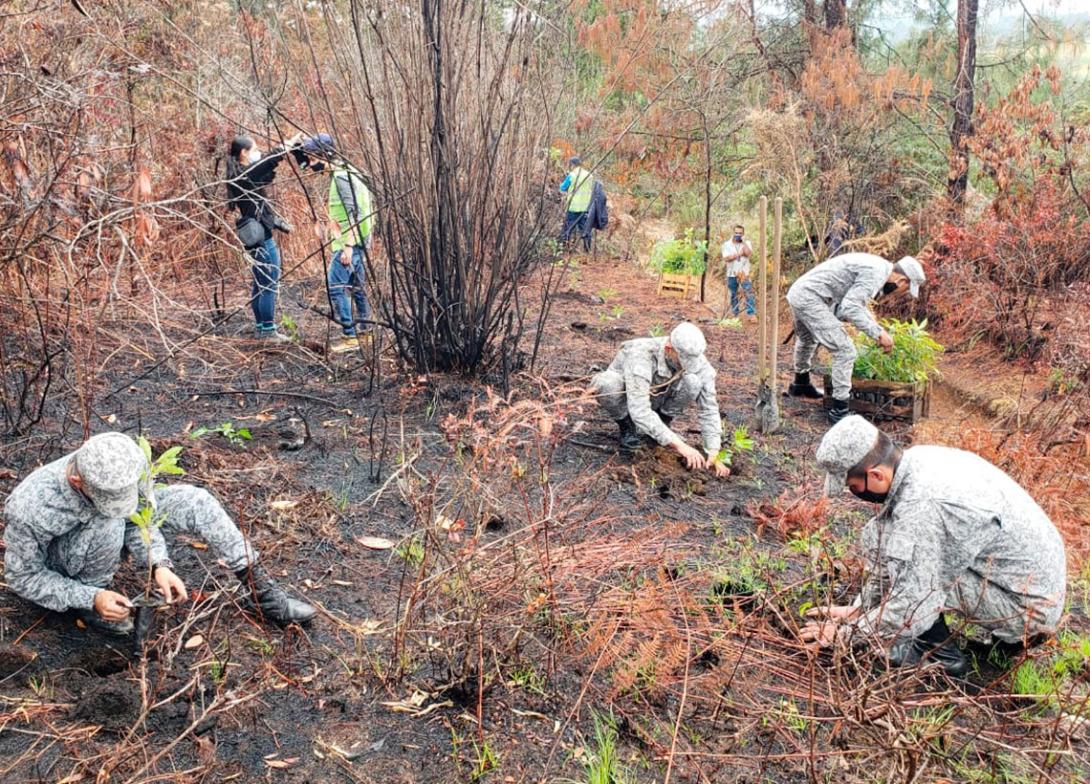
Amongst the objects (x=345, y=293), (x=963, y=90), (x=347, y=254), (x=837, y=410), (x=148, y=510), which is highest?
(x=963, y=90)

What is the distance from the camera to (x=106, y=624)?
350 centimetres

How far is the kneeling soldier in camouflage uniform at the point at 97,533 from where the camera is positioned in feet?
10.3

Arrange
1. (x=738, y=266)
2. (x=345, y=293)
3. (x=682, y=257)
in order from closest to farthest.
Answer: (x=345, y=293) < (x=738, y=266) < (x=682, y=257)

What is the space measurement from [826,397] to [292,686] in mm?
5734

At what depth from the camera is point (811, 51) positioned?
47.3 ft

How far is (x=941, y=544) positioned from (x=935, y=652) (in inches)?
20.3

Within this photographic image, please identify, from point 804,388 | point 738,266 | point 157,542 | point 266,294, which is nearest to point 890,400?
point 804,388

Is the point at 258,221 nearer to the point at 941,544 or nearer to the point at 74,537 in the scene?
the point at 74,537

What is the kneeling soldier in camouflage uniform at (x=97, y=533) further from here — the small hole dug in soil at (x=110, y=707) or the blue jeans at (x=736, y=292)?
the blue jeans at (x=736, y=292)

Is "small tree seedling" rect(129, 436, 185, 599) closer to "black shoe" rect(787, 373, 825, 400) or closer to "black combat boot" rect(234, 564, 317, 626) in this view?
"black combat boot" rect(234, 564, 317, 626)

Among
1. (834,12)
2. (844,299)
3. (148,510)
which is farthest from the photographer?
(834,12)

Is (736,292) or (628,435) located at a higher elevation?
(736,292)

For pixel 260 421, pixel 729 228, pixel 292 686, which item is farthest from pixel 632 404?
pixel 729 228

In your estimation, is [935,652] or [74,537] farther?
[935,652]
